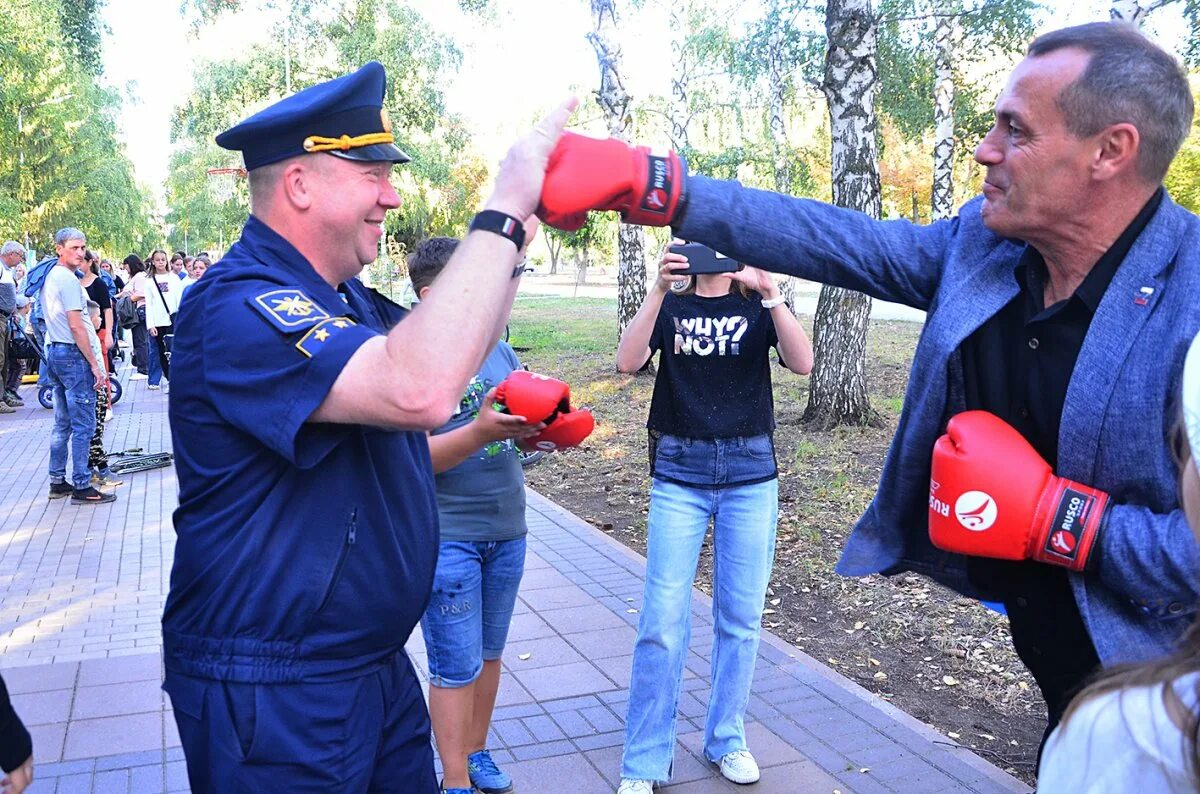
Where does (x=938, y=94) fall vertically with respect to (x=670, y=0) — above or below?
below

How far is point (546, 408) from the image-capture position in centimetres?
284

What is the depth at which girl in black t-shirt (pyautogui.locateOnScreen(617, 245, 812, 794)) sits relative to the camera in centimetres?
356

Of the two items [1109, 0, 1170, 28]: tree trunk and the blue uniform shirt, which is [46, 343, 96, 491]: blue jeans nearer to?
the blue uniform shirt

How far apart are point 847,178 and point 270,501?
26.9ft

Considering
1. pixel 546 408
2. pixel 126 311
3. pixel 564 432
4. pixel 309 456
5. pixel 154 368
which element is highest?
pixel 309 456

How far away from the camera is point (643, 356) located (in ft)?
12.8

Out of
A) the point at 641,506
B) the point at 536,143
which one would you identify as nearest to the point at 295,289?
the point at 536,143

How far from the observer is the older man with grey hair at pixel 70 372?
26.1ft

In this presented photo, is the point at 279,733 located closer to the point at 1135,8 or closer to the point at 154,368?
the point at 1135,8

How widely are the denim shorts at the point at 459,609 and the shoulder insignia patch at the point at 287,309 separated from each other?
155 cm

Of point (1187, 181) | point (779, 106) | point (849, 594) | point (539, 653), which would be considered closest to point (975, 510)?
point (539, 653)

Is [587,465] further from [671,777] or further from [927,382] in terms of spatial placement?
[927,382]

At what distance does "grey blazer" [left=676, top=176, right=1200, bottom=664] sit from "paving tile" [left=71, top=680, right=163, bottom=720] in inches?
132

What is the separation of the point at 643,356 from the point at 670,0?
91.0 ft
